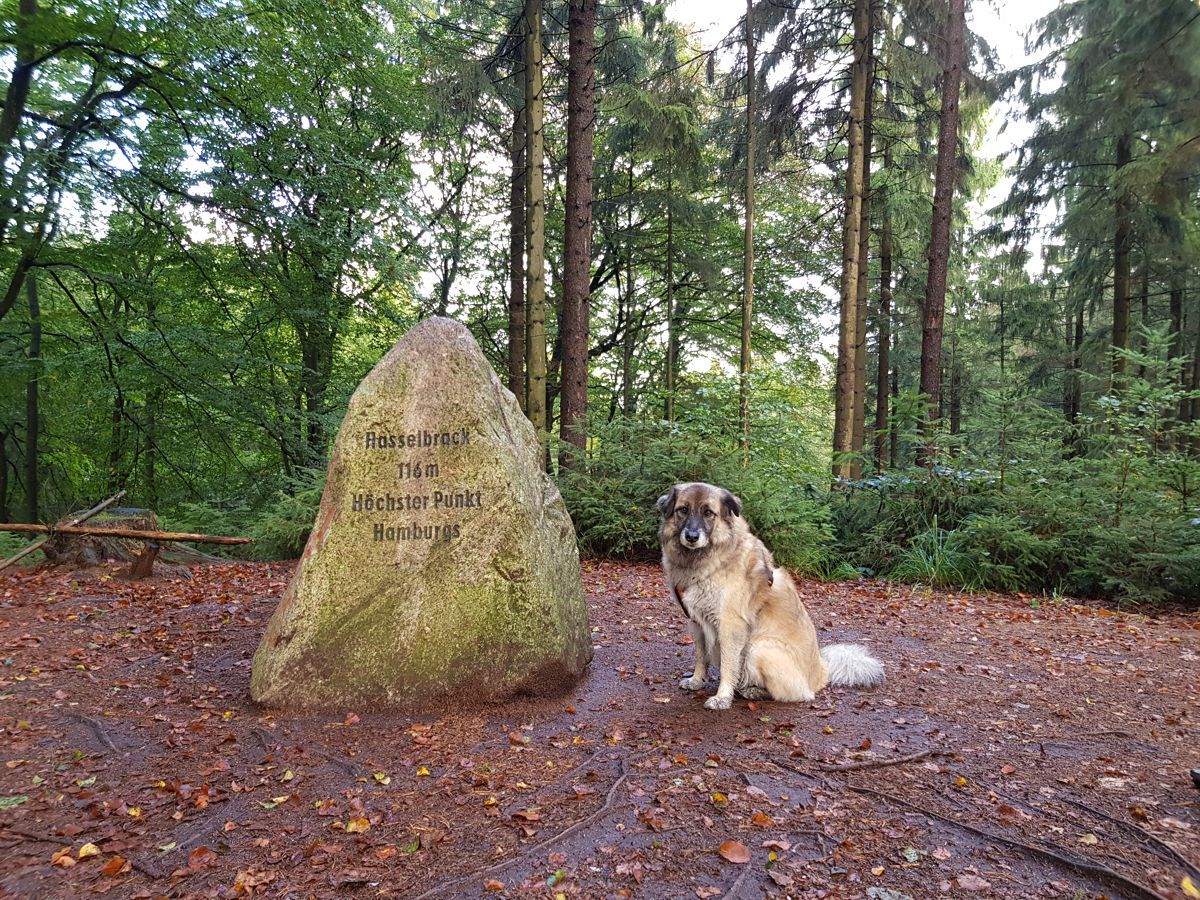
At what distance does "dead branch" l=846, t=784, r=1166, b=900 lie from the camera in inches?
89.6

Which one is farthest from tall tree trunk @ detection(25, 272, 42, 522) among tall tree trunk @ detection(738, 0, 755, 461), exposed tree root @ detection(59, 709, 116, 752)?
tall tree trunk @ detection(738, 0, 755, 461)

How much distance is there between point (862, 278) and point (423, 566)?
13.2 meters

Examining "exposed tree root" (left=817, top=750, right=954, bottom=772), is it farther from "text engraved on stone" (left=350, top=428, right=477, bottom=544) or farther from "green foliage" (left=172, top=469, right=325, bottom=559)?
"green foliage" (left=172, top=469, right=325, bottom=559)

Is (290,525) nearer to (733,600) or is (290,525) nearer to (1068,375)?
(733,600)

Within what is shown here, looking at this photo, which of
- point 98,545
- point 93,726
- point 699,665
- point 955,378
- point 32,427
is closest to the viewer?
point 93,726

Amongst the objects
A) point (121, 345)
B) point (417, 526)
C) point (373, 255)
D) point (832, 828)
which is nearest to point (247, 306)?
point (121, 345)

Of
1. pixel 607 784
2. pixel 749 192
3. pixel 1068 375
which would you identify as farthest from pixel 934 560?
pixel 1068 375

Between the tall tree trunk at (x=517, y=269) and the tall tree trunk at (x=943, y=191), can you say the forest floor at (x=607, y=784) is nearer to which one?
the tall tree trunk at (x=943, y=191)

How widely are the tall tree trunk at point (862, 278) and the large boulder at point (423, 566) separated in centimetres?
878

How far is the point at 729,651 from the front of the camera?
420 centimetres

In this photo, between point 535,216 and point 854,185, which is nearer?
point 535,216

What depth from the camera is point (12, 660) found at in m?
4.75

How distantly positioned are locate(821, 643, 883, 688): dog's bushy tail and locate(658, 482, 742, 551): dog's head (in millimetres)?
1443

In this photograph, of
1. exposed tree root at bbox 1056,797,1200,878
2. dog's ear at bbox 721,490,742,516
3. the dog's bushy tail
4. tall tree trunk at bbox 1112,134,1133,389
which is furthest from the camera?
tall tree trunk at bbox 1112,134,1133,389
